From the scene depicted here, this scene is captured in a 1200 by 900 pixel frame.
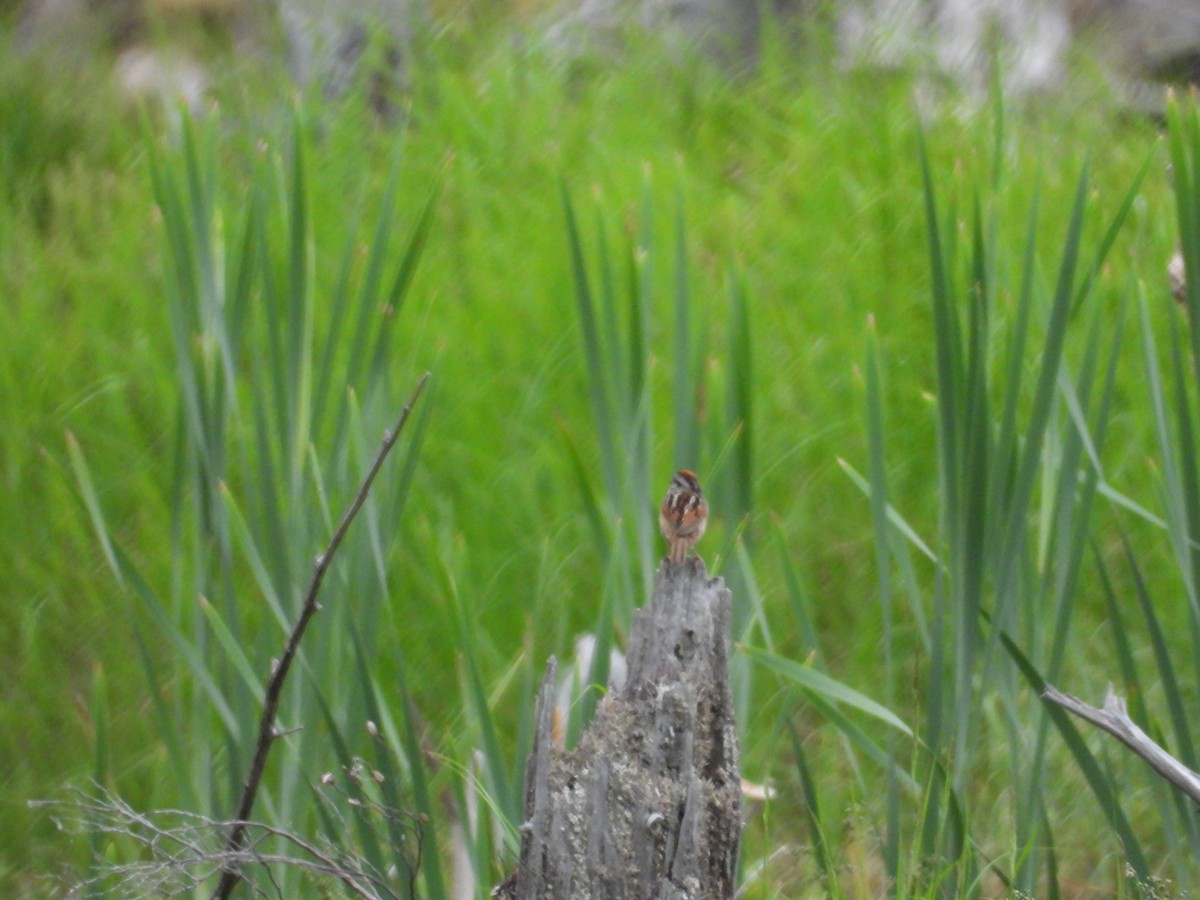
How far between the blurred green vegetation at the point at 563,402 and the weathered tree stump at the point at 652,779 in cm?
17

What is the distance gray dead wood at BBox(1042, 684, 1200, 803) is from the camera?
138 cm

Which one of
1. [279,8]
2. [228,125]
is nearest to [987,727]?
[228,125]

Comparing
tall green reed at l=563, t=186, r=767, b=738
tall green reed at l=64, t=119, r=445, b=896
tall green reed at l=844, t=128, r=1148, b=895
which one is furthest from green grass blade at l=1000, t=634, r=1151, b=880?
tall green reed at l=64, t=119, r=445, b=896

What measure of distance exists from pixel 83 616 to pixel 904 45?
3037mm

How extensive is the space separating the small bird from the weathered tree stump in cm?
10

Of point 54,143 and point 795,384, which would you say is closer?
point 795,384

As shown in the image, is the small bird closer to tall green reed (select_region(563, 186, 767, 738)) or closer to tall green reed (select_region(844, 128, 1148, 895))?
tall green reed (select_region(563, 186, 767, 738))

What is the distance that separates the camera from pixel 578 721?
160 centimetres

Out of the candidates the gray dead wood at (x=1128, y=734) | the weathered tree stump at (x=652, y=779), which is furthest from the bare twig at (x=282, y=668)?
the gray dead wood at (x=1128, y=734)

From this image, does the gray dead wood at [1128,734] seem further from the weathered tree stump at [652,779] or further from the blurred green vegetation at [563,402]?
the weathered tree stump at [652,779]

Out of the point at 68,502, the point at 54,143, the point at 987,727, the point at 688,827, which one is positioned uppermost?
the point at 54,143

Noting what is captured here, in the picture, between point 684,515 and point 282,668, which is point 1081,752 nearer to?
point 684,515

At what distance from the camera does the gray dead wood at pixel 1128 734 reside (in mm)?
1381

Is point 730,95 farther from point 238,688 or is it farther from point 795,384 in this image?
point 238,688
